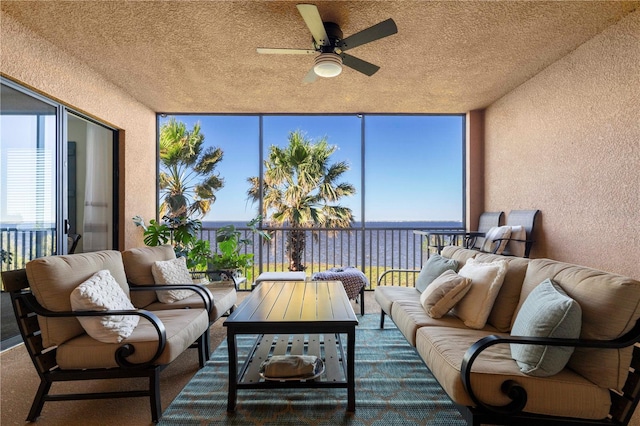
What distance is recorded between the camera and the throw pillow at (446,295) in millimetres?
2092

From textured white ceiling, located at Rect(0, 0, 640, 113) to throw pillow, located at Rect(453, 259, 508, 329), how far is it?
1.90 metres

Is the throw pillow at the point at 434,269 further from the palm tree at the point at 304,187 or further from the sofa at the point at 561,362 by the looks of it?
the palm tree at the point at 304,187

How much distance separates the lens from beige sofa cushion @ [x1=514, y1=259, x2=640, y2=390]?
130 cm

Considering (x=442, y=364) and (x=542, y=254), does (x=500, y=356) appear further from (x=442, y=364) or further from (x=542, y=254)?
(x=542, y=254)

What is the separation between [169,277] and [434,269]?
2124 mm

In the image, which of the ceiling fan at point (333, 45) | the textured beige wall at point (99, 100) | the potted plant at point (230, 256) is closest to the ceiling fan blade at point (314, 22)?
the ceiling fan at point (333, 45)

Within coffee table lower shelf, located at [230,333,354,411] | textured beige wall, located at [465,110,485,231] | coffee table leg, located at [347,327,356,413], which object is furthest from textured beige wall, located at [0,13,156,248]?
textured beige wall, located at [465,110,485,231]

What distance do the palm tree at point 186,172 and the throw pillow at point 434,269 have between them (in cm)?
496

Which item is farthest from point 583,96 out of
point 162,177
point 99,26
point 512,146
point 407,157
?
point 407,157

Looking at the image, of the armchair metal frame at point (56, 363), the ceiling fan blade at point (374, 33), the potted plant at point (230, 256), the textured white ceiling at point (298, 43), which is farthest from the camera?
the potted plant at point (230, 256)

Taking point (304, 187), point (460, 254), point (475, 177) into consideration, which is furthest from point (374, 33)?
point (304, 187)

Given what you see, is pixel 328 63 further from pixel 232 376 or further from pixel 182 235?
pixel 182 235

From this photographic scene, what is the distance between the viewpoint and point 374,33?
2.34 meters

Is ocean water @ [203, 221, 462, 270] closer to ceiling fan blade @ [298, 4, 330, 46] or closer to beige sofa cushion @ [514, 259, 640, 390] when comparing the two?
ceiling fan blade @ [298, 4, 330, 46]
